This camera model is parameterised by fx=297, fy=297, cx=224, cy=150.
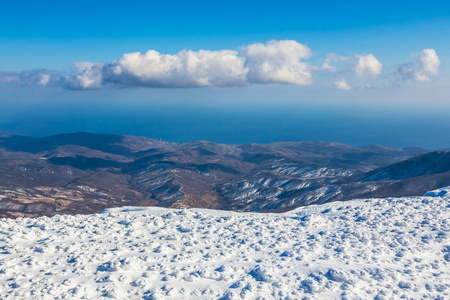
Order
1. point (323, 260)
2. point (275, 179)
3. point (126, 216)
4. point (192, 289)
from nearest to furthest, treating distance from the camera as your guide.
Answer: point (192, 289)
point (323, 260)
point (126, 216)
point (275, 179)

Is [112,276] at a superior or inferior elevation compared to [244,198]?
superior

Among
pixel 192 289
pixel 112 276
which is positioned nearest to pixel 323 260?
pixel 192 289

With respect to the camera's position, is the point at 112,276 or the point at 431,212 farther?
the point at 431,212

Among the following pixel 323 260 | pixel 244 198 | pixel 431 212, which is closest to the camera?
pixel 323 260

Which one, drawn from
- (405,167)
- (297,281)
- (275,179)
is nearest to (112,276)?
(297,281)

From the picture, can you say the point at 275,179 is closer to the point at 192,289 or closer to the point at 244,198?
the point at 244,198

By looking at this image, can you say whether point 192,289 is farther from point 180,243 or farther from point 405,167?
point 405,167

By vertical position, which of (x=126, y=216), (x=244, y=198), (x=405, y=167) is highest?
(x=126, y=216)
